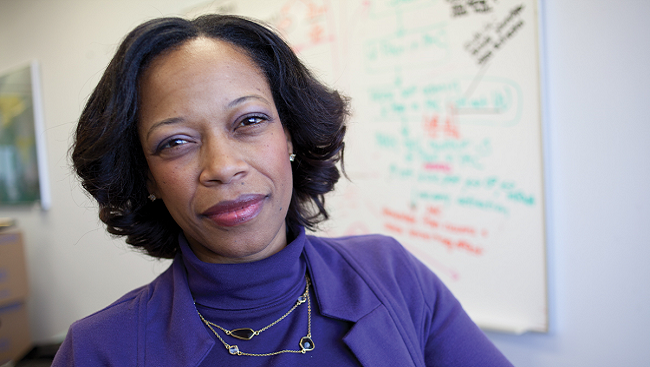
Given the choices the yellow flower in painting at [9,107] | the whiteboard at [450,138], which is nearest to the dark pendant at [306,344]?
the whiteboard at [450,138]

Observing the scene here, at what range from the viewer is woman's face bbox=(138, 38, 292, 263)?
746 mm

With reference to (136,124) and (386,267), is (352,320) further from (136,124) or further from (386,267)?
(136,124)

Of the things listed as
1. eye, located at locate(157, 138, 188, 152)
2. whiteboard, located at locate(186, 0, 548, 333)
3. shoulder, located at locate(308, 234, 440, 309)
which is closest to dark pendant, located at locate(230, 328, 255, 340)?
shoulder, located at locate(308, 234, 440, 309)

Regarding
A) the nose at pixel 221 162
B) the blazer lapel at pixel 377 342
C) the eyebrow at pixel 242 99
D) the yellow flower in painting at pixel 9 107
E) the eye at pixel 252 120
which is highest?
the yellow flower in painting at pixel 9 107

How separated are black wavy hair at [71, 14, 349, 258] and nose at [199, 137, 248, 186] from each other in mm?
169

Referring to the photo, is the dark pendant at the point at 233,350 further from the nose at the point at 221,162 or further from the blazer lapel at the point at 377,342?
the nose at the point at 221,162

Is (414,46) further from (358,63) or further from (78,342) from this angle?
(78,342)

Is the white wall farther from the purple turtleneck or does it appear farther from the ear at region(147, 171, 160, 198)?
the purple turtleneck

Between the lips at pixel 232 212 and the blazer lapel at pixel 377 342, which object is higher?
the lips at pixel 232 212

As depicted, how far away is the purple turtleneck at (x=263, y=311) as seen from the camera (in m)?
0.78

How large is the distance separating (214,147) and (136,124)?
0.63ft

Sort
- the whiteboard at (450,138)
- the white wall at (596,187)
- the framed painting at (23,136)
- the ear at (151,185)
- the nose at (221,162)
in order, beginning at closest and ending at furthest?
the nose at (221,162) < the ear at (151,185) < the white wall at (596,187) < the whiteboard at (450,138) < the framed painting at (23,136)

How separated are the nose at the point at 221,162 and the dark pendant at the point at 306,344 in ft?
1.04

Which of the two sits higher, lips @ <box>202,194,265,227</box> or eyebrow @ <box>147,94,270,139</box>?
eyebrow @ <box>147,94,270,139</box>
